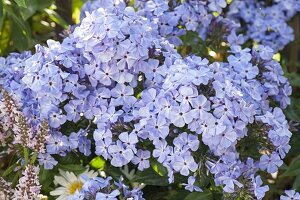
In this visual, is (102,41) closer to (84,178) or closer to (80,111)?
(80,111)

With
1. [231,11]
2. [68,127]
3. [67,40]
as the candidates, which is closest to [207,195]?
[68,127]

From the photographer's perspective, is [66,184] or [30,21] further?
[30,21]

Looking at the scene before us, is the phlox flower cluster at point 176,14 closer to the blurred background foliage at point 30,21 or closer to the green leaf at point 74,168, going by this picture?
the blurred background foliage at point 30,21

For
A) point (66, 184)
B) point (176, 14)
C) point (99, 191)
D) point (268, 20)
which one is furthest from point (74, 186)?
point (268, 20)

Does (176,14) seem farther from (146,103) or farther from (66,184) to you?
(66,184)

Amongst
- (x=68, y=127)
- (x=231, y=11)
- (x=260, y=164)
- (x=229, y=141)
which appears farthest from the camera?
(x=231, y=11)

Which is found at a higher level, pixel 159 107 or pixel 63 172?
pixel 159 107
